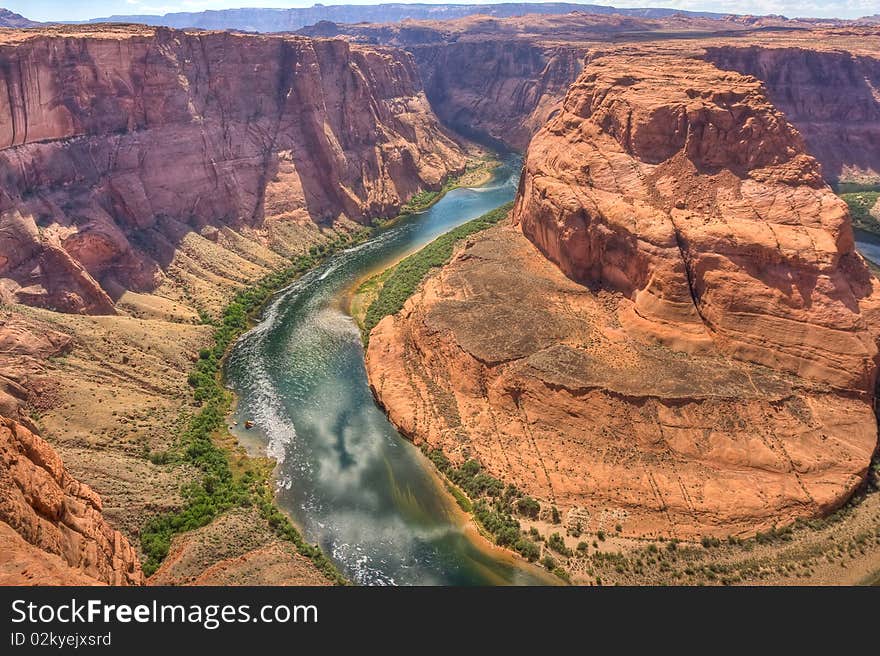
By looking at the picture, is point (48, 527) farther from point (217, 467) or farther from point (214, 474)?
point (217, 467)

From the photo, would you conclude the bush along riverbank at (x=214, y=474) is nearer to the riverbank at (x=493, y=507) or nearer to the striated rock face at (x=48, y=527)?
the striated rock face at (x=48, y=527)

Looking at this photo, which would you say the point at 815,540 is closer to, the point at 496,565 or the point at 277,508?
the point at 496,565

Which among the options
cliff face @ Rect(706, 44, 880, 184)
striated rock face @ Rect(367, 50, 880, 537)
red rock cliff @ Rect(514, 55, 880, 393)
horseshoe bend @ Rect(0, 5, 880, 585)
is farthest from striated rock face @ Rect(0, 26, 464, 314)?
cliff face @ Rect(706, 44, 880, 184)

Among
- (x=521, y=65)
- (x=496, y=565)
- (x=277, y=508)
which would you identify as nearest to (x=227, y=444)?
(x=277, y=508)

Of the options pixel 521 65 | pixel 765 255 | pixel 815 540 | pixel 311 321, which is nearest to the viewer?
pixel 815 540

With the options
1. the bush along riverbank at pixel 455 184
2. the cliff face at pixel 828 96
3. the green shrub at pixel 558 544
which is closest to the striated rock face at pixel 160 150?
the bush along riverbank at pixel 455 184

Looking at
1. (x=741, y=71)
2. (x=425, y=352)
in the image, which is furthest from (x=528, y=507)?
(x=741, y=71)
